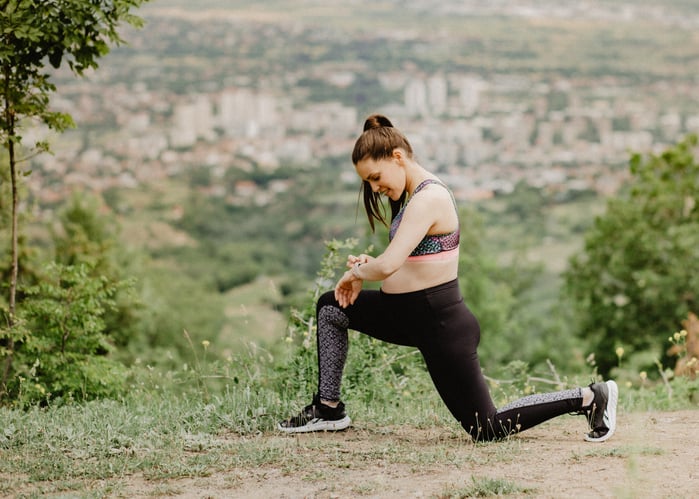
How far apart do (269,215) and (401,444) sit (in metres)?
73.4

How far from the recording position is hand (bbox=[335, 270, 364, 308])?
14.3 ft

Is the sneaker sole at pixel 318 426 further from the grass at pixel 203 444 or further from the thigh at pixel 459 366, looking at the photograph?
the thigh at pixel 459 366

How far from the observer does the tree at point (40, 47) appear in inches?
198

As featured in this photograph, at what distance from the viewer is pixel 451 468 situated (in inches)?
154

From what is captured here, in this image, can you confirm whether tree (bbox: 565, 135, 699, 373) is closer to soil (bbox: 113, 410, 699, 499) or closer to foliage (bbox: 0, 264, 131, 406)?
soil (bbox: 113, 410, 699, 499)

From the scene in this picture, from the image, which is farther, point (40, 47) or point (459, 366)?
point (40, 47)

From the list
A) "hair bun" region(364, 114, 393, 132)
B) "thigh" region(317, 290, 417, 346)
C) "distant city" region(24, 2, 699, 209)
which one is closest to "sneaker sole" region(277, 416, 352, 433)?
"thigh" region(317, 290, 417, 346)

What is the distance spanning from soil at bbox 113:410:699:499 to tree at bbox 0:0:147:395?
7.57ft

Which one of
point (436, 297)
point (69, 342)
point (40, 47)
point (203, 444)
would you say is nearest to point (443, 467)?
point (436, 297)

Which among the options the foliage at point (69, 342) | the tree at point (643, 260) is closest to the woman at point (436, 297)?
the foliage at point (69, 342)

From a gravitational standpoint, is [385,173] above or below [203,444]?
above

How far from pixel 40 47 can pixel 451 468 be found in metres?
Result: 3.84

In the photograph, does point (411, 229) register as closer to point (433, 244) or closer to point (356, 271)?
point (433, 244)

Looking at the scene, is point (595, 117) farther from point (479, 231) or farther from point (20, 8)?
point (20, 8)
